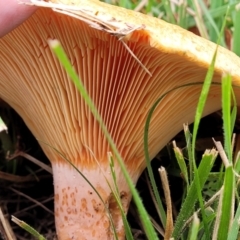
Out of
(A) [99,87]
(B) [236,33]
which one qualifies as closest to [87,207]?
(A) [99,87]

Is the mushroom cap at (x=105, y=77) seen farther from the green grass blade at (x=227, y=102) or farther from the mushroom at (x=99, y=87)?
the green grass blade at (x=227, y=102)

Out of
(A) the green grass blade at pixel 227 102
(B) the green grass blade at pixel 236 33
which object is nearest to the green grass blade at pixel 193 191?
(A) the green grass blade at pixel 227 102

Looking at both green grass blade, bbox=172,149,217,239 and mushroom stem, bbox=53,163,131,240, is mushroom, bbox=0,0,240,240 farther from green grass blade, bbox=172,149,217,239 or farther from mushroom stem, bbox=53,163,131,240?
green grass blade, bbox=172,149,217,239

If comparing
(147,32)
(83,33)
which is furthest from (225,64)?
(83,33)

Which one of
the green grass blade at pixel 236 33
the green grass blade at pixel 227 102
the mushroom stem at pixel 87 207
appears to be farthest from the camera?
the green grass blade at pixel 236 33

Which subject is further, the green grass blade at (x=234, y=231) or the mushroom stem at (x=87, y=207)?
the mushroom stem at (x=87, y=207)

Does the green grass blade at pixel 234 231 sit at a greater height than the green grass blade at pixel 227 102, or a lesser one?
lesser

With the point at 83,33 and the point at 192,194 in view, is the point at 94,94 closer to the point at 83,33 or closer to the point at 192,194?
the point at 83,33

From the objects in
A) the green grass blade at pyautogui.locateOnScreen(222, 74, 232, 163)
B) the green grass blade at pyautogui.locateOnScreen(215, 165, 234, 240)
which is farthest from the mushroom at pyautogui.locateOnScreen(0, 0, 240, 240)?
the green grass blade at pyautogui.locateOnScreen(215, 165, 234, 240)

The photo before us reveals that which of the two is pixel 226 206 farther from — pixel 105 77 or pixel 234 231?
pixel 105 77
